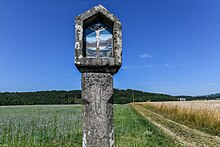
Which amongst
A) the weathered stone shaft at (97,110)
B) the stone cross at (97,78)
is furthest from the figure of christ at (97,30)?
the weathered stone shaft at (97,110)

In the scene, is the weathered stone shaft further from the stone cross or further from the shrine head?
the shrine head

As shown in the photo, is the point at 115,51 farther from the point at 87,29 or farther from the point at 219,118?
the point at 219,118

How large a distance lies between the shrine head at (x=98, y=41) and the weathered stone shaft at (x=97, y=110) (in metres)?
0.13

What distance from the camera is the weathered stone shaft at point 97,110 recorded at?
9.76 ft

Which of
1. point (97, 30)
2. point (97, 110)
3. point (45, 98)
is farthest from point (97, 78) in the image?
point (45, 98)

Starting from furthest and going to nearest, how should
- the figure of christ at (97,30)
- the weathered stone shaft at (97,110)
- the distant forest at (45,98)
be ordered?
the distant forest at (45,98) → the figure of christ at (97,30) → the weathered stone shaft at (97,110)

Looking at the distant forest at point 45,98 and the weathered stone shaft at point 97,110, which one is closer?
the weathered stone shaft at point 97,110

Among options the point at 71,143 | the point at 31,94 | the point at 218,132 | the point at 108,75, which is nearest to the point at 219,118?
the point at 218,132

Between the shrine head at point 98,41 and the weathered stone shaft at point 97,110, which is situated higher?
the shrine head at point 98,41

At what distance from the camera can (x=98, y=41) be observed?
3.15 metres

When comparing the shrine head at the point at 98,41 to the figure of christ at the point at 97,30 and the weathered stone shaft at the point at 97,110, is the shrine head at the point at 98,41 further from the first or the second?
the weathered stone shaft at the point at 97,110

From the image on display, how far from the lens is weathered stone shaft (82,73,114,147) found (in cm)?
297

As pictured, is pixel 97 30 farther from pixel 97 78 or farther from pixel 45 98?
pixel 45 98

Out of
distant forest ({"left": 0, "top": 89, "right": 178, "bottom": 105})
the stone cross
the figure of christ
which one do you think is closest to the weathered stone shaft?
the stone cross
